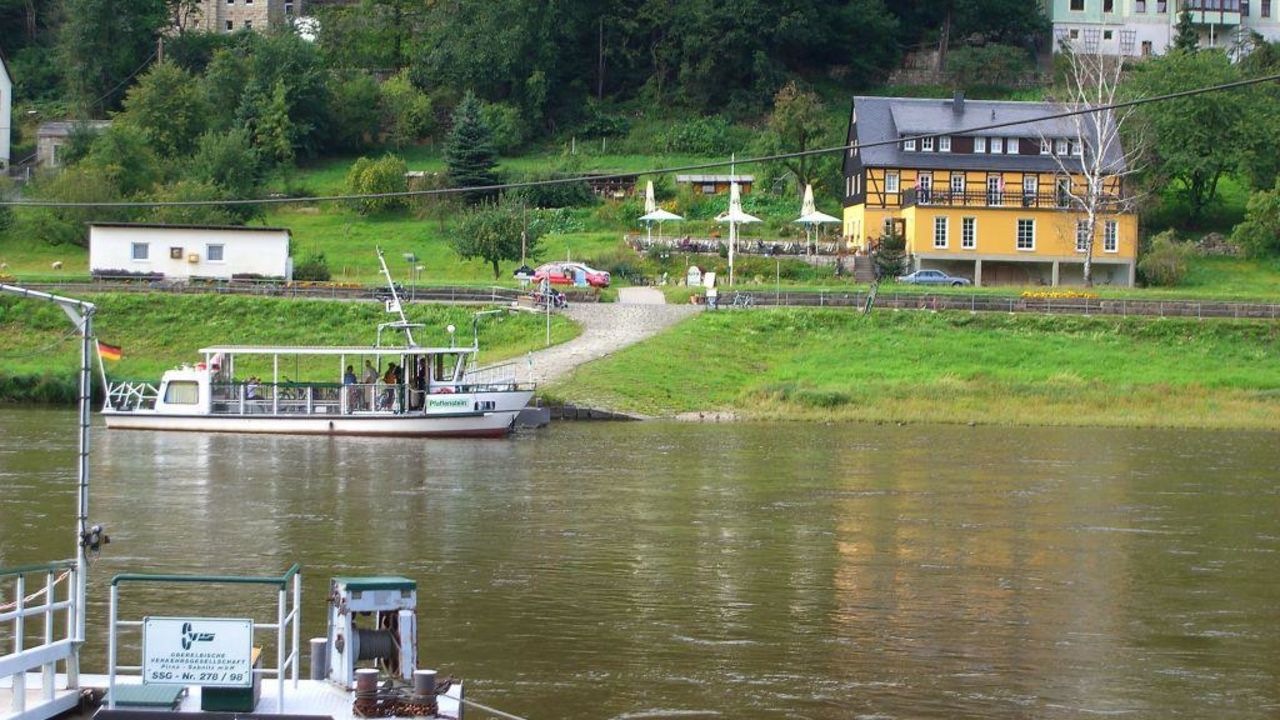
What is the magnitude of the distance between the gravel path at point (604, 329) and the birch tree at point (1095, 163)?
19.0 meters

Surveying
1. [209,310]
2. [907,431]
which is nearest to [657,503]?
[907,431]

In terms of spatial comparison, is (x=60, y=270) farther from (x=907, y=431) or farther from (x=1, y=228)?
(x=907, y=431)

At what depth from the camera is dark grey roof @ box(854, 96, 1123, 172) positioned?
241ft

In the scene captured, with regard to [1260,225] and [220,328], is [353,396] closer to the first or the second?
[220,328]

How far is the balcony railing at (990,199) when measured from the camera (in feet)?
236

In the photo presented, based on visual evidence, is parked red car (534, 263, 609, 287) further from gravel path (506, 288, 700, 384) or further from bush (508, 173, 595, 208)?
bush (508, 173, 595, 208)

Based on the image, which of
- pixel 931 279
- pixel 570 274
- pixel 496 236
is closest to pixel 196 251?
pixel 496 236

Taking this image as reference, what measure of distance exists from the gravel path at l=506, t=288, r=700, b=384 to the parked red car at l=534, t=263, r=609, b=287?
2320 mm

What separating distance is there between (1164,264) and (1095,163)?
5.09m

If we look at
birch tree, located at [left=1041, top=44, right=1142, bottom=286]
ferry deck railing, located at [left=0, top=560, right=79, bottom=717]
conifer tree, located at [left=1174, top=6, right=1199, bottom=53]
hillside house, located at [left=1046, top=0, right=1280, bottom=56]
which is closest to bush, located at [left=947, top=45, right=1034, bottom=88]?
hillside house, located at [left=1046, top=0, right=1280, bottom=56]

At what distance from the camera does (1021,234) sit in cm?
7206

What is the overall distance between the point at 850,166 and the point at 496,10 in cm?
2782

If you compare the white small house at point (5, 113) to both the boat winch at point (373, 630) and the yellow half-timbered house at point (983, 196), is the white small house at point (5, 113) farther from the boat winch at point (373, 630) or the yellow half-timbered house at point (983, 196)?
the boat winch at point (373, 630)

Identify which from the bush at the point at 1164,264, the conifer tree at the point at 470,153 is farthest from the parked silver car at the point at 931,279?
the conifer tree at the point at 470,153
